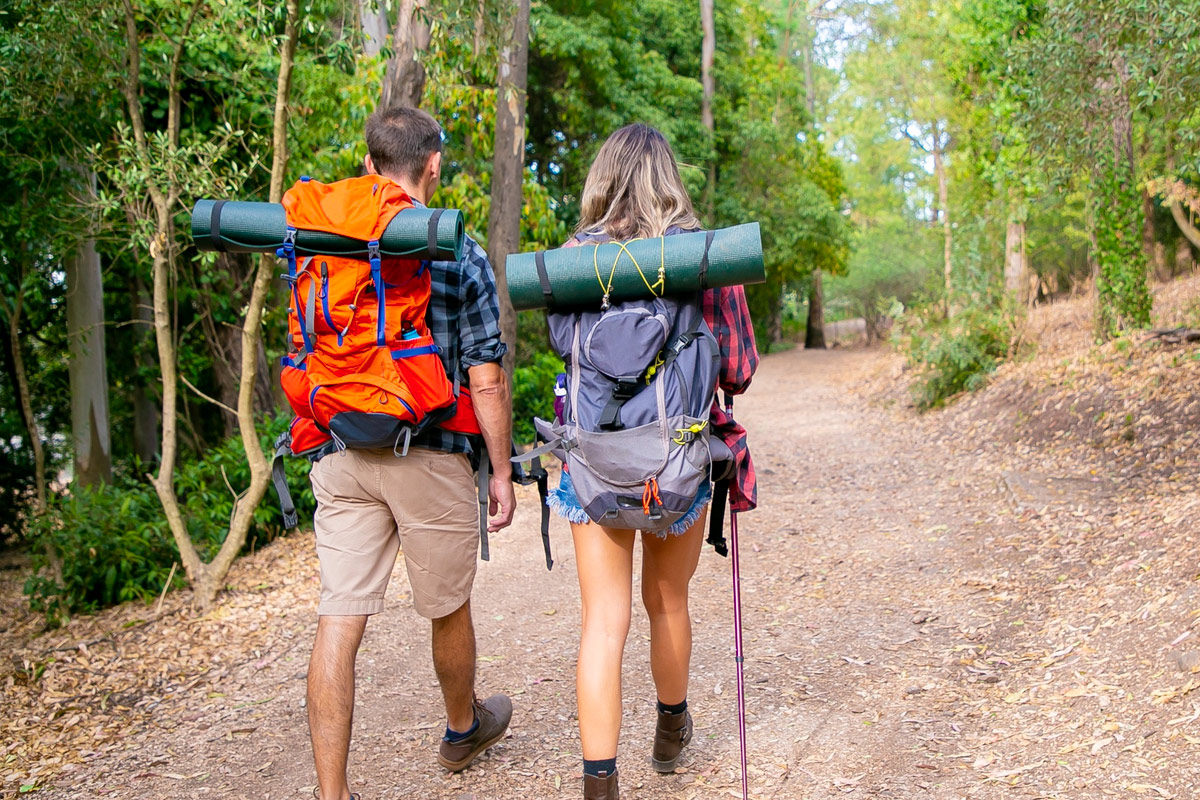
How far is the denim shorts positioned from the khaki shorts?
363 millimetres

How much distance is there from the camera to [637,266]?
A: 2391mm

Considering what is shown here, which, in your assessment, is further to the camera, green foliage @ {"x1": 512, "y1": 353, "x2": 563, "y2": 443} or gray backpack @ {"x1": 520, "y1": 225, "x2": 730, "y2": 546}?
green foliage @ {"x1": 512, "y1": 353, "x2": 563, "y2": 443}

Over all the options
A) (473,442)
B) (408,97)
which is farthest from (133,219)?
(473,442)

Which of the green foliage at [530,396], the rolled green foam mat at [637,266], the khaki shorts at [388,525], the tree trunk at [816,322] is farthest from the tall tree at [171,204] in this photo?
the tree trunk at [816,322]

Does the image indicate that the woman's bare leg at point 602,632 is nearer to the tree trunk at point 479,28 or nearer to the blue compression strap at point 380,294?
the blue compression strap at point 380,294

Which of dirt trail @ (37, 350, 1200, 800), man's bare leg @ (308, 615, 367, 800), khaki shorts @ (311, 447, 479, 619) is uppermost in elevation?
khaki shorts @ (311, 447, 479, 619)

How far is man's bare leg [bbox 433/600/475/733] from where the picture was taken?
2.95m

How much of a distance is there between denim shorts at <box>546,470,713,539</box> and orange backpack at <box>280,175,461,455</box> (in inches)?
17.0

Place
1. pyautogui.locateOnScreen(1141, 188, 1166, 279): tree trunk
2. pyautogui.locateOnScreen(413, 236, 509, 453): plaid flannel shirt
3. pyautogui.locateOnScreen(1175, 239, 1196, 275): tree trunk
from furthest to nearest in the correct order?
pyautogui.locateOnScreen(1175, 239, 1196, 275): tree trunk < pyautogui.locateOnScreen(1141, 188, 1166, 279): tree trunk < pyautogui.locateOnScreen(413, 236, 509, 453): plaid flannel shirt

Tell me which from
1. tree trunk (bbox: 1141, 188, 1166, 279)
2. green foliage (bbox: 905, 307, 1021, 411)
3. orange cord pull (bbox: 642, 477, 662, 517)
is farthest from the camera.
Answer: tree trunk (bbox: 1141, 188, 1166, 279)

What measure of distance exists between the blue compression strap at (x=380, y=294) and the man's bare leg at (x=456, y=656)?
0.90 m

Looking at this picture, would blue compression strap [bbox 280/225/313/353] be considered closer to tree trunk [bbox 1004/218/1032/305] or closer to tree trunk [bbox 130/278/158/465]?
tree trunk [bbox 130/278/158/465]

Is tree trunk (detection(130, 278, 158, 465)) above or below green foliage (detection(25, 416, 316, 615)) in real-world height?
above

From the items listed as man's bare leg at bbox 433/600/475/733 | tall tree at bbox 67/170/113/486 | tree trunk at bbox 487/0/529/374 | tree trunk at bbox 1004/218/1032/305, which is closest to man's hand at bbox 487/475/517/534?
man's bare leg at bbox 433/600/475/733
